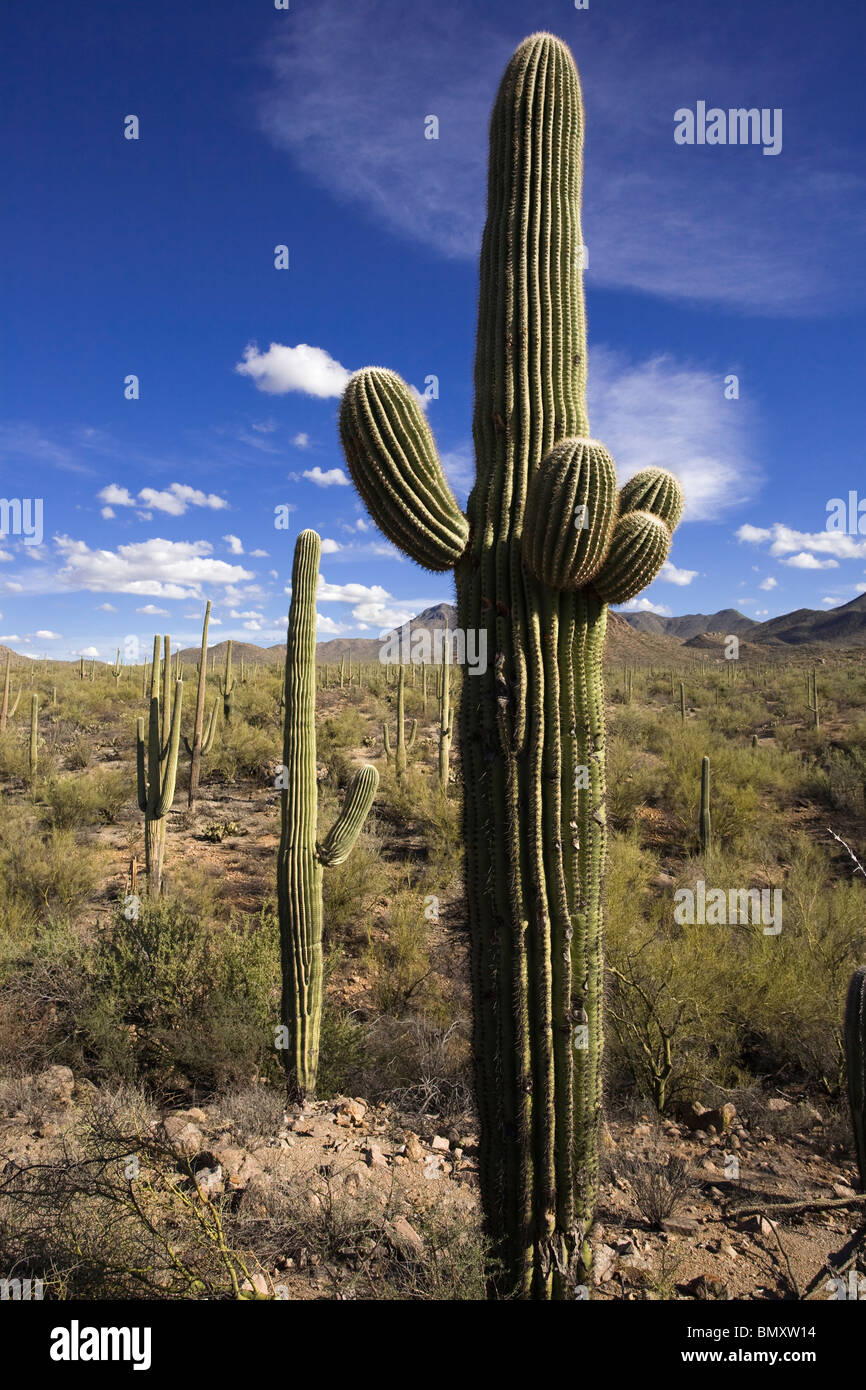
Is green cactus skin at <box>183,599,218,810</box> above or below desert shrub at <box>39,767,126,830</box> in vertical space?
above

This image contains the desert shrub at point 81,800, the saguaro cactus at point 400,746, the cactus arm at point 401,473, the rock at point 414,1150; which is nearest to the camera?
the cactus arm at point 401,473

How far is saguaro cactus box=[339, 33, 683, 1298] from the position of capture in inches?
108

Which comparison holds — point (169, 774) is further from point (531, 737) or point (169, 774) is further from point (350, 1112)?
point (531, 737)

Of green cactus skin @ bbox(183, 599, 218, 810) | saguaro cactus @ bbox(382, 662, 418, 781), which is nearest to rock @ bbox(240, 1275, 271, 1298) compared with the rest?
saguaro cactus @ bbox(382, 662, 418, 781)

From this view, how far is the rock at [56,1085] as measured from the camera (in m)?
5.08

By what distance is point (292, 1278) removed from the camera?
331 cm

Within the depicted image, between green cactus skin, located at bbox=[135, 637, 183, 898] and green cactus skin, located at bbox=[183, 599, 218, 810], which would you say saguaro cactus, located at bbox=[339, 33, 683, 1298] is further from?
green cactus skin, located at bbox=[183, 599, 218, 810]

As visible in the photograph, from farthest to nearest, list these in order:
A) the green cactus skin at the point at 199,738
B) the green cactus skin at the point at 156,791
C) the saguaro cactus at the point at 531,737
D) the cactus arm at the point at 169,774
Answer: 1. the green cactus skin at the point at 199,738
2. the cactus arm at the point at 169,774
3. the green cactus skin at the point at 156,791
4. the saguaro cactus at the point at 531,737

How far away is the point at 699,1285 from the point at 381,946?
5046mm

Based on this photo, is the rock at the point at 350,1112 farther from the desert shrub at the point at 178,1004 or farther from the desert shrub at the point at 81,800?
the desert shrub at the point at 81,800

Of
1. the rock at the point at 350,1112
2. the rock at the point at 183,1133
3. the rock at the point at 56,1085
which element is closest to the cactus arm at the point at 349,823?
the rock at the point at 350,1112

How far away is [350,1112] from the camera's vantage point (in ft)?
17.1

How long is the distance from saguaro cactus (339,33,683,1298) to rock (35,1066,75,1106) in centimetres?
367
